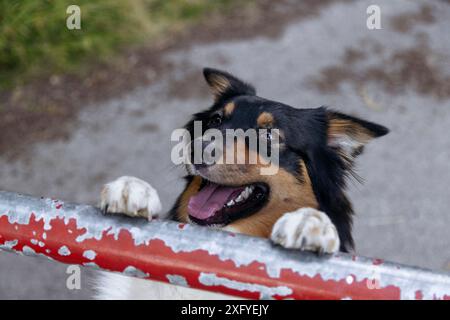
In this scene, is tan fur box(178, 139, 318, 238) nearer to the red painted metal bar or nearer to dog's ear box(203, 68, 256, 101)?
dog's ear box(203, 68, 256, 101)

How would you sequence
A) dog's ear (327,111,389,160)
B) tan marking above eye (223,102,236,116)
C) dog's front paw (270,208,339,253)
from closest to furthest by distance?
dog's front paw (270,208,339,253)
dog's ear (327,111,389,160)
tan marking above eye (223,102,236,116)

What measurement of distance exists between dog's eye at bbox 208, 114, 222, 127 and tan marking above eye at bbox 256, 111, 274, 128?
8.5 inches

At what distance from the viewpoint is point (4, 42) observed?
5273 mm

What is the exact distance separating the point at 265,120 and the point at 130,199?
112 cm

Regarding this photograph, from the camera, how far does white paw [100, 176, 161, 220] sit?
51.4 inches

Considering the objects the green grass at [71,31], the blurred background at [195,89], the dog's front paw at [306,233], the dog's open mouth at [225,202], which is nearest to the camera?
the dog's front paw at [306,233]

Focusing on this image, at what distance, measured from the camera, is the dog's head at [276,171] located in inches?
90.5

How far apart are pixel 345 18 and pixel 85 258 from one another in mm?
5731

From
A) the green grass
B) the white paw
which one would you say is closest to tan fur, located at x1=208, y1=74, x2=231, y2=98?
the white paw

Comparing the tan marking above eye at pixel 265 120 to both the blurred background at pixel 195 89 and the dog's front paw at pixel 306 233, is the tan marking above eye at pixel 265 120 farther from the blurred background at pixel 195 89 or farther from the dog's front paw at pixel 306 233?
the blurred background at pixel 195 89

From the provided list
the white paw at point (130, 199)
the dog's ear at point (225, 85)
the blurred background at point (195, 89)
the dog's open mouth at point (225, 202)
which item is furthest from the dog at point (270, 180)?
the blurred background at point (195, 89)

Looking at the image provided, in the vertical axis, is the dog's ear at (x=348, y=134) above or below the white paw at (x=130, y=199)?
above
